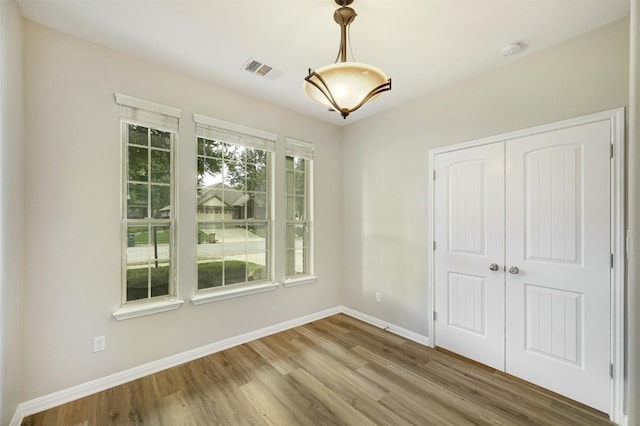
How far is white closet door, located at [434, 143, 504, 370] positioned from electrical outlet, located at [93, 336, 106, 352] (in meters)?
3.28

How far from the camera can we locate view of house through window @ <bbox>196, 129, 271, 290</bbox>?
3.07 metres

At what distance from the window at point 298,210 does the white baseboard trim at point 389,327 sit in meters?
0.86

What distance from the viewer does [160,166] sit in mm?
2779

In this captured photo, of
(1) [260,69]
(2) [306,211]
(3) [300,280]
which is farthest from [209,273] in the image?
(1) [260,69]

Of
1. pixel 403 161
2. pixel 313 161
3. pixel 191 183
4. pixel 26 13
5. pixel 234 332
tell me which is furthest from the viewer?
pixel 313 161

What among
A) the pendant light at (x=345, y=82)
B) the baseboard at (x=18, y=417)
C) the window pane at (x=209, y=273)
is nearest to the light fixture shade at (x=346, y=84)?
the pendant light at (x=345, y=82)

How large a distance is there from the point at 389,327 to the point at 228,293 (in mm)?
2071

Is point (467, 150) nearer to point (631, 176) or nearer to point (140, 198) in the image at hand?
point (631, 176)

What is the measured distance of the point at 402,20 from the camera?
6.95 ft

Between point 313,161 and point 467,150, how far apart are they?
196cm

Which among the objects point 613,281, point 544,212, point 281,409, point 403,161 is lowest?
point 281,409

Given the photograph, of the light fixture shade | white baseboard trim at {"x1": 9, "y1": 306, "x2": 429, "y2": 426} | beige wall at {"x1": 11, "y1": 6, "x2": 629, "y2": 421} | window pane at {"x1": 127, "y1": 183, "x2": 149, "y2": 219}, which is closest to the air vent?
beige wall at {"x1": 11, "y1": 6, "x2": 629, "y2": 421}

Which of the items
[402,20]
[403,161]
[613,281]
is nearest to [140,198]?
[402,20]

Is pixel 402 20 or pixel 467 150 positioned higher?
pixel 402 20
